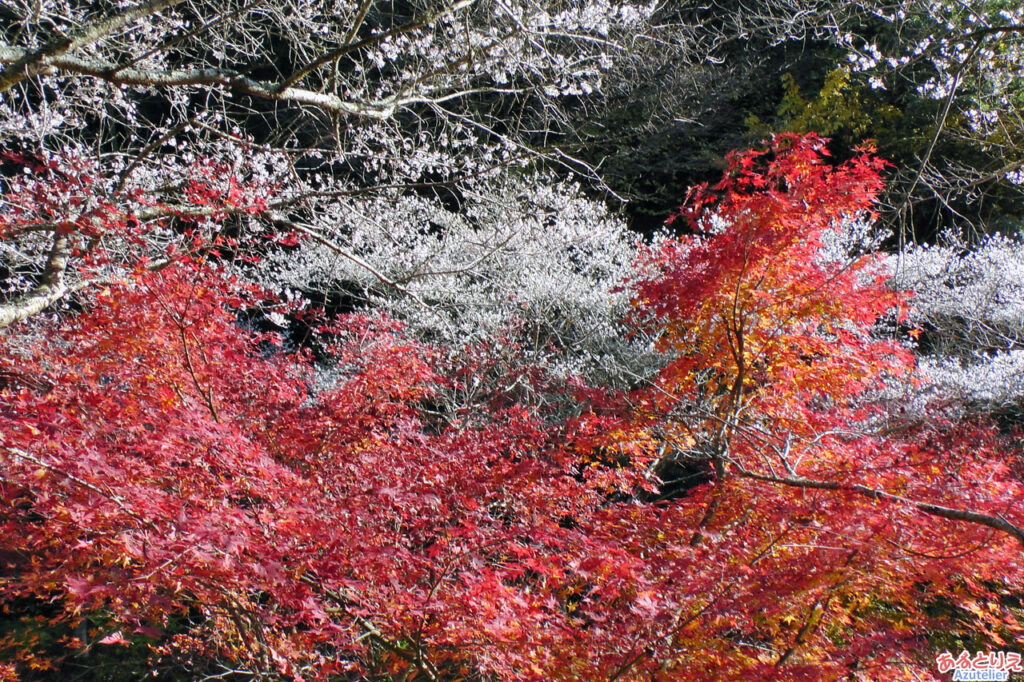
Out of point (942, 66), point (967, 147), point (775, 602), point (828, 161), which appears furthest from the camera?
point (828, 161)

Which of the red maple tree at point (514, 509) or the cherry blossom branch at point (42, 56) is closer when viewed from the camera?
the red maple tree at point (514, 509)

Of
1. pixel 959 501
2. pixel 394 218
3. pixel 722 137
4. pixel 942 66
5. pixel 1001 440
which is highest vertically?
pixel 942 66

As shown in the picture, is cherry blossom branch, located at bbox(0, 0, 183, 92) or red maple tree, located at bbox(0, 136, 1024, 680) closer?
red maple tree, located at bbox(0, 136, 1024, 680)

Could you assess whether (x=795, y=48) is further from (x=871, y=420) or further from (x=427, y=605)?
(x=427, y=605)

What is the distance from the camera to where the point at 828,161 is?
10633mm

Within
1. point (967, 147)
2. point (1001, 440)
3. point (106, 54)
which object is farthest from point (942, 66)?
point (106, 54)

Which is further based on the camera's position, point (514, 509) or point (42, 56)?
point (514, 509)

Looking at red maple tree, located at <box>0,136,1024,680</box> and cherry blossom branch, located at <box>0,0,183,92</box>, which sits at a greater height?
cherry blossom branch, located at <box>0,0,183,92</box>

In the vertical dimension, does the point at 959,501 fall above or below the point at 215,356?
above

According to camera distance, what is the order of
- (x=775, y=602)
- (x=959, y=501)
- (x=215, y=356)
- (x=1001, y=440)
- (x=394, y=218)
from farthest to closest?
(x=394, y=218)
(x=1001, y=440)
(x=215, y=356)
(x=959, y=501)
(x=775, y=602)

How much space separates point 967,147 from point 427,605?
9648mm

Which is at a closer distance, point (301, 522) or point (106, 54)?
point (301, 522)

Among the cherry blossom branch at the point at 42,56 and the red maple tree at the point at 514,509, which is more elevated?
the cherry blossom branch at the point at 42,56

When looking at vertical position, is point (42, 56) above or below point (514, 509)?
above
